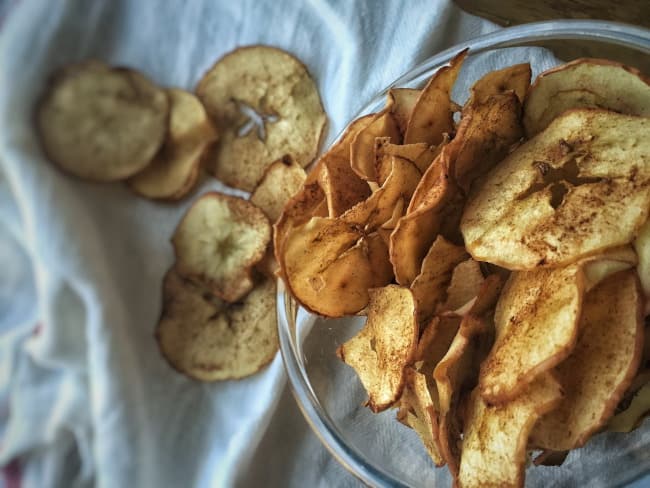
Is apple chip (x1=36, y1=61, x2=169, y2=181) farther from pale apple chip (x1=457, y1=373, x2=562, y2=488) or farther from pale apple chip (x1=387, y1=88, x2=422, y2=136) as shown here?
pale apple chip (x1=457, y1=373, x2=562, y2=488)

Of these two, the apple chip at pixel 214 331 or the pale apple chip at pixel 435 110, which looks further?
the apple chip at pixel 214 331

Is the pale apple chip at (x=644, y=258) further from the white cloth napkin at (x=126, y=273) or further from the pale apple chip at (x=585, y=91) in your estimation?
the white cloth napkin at (x=126, y=273)

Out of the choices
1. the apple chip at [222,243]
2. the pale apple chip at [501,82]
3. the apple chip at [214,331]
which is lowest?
the apple chip at [214,331]

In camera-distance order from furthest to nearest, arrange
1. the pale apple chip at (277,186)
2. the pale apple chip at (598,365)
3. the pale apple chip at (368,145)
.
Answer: the pale apple chip at (277,186)
the pale apple chip at (368,145)
the pale apple chip at (598,365)

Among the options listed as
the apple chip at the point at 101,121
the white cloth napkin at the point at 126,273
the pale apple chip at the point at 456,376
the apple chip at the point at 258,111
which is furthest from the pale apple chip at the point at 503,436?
the apple chip at the point at 101,121

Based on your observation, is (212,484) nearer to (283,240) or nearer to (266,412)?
(266,412)

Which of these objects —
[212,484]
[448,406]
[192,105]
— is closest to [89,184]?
[192,105]

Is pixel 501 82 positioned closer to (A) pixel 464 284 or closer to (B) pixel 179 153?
(A) pixel 464 284
